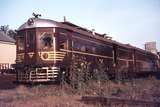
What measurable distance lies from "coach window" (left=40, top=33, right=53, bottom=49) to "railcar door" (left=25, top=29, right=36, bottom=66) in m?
0.47

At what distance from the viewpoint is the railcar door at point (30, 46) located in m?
15.7

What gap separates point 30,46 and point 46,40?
100 centimetres

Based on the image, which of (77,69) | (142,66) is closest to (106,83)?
(77,69)

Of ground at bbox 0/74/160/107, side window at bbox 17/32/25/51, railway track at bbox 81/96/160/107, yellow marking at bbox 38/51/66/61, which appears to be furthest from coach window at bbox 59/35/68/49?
railway track at bbox 81/96/160/107

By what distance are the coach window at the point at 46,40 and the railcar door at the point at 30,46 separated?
0.47m

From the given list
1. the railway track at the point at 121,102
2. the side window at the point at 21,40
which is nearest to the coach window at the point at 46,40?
the side window at the point at 21,40

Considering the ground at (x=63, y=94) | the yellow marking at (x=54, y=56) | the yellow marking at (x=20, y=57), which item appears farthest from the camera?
the yellow marking at (x=20, y=57)

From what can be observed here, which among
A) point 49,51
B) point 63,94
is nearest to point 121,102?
point 63,94

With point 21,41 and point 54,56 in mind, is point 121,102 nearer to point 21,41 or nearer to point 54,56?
point 54,56

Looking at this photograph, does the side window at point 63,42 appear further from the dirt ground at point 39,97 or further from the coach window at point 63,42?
the dirt ground at point 39,97

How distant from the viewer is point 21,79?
1627 cm

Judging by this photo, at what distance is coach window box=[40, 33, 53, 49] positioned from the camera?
51.0ft

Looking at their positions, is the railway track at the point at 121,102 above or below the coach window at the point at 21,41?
below

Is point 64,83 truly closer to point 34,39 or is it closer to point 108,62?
point 34,39
